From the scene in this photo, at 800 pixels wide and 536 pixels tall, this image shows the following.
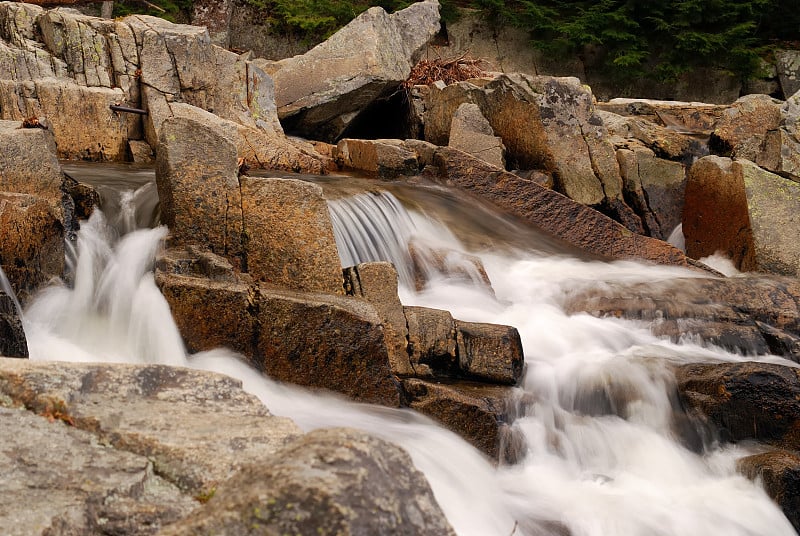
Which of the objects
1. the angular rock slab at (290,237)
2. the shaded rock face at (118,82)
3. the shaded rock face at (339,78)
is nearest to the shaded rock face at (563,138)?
the shaded rock face at (118,82)

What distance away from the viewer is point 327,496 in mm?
1918

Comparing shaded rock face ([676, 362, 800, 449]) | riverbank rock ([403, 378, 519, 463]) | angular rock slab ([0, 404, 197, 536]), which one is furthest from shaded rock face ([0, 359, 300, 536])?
shaded rock face ([676, 362, 800, 449])

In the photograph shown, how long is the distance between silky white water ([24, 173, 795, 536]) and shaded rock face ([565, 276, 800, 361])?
0.23m

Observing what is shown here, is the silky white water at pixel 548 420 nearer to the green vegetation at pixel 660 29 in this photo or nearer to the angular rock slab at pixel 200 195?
the angular rock slab at pixel 200 195

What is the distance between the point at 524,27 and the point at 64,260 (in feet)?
62.0

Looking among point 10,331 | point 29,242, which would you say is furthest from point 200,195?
point 10,331

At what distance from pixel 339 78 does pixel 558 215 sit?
559 cm

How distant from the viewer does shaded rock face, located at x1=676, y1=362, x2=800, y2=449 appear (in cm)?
584

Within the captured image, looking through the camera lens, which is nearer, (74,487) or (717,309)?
(74,487)

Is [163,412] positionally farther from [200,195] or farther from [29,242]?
[200,195]

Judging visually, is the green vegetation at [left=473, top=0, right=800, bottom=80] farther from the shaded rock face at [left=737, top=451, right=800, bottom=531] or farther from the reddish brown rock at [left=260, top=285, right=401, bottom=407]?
the reddish brown rock at [left=260, top=285, right=401, bottom=407]

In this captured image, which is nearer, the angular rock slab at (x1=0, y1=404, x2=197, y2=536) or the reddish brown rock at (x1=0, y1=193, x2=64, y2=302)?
the angular rock slab at (x1=0, y1=404, x2=197, y2=536)

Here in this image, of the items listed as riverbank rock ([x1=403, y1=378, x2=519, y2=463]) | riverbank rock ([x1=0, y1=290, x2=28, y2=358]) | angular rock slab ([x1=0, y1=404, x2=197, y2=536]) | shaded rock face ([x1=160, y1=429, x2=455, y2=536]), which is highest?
A: shaded rock face ([x1=160, y1=429, x2=455, y2=536])

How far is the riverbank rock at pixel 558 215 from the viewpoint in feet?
32.9
